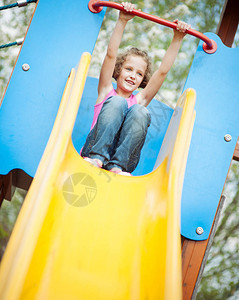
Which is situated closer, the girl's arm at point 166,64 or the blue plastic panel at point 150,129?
the girl's arm at point 166,64

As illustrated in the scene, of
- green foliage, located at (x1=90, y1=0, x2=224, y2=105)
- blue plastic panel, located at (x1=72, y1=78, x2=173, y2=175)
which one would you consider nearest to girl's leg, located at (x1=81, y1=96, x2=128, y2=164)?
blue plastic panel, located at (x1=72, y1=78, x2=173, y2=175)

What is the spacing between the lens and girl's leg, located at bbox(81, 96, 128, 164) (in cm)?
131

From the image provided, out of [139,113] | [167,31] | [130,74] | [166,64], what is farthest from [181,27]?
[167,31]

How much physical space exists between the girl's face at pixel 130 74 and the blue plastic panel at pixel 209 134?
0.26 meters

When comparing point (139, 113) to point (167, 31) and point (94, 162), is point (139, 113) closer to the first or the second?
point (94, 162)

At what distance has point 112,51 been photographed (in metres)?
1.55

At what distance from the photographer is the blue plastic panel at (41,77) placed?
5.08 ft

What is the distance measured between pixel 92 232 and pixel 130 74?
3.11ft

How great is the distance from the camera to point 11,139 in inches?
61.0

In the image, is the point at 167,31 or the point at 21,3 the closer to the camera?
the point at 21,3

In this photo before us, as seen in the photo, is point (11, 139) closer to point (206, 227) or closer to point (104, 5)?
point (104, 5)

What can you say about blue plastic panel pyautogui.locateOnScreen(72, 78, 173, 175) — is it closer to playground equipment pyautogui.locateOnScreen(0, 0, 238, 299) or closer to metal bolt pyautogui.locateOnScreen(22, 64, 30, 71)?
playground equipment pyautogui.locateOnScreen(0, 0, 238, 299)

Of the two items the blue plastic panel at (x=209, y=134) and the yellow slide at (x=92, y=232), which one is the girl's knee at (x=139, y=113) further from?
the blue plastic panel at (x=209, y=134)

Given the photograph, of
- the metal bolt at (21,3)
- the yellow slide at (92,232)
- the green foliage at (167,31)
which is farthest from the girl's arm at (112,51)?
the green foliage at (167,31)
